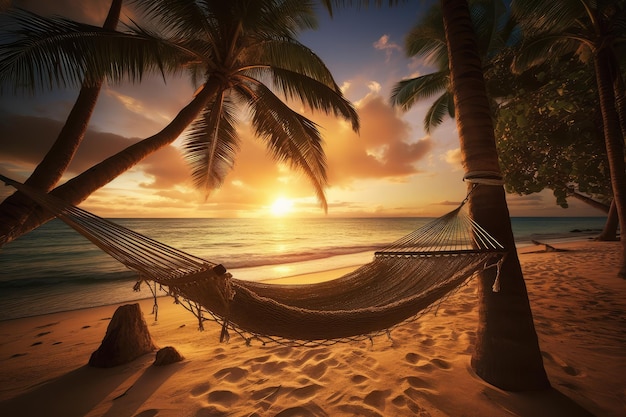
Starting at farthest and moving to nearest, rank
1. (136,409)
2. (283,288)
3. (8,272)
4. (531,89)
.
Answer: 1. (8,272)
2. (531,89)
3. (283,288)
4. (136,409)

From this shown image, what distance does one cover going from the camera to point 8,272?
7.48 metres

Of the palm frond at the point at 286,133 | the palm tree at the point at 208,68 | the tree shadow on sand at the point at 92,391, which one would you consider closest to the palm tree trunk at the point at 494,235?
the palm tree at the point at 208,68

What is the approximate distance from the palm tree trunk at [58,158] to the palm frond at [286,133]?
1.49m

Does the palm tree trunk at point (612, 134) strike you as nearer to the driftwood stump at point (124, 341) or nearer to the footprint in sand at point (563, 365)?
the footprint in sand at point (563, 365)

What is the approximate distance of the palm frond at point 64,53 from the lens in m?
1.50

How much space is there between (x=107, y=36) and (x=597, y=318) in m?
4.86

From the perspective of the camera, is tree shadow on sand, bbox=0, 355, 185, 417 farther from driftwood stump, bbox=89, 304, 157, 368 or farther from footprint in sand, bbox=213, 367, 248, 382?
footprint in sand, bbox=213, 367, 248, 382

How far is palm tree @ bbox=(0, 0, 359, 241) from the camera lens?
1.62 meters

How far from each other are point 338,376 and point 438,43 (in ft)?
20.1

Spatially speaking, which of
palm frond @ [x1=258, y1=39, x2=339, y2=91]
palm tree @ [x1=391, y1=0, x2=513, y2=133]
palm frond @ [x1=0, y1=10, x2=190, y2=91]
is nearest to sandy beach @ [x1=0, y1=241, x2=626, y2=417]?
palm frond @ [x1=0, y1=10, x2=190, y2=91]

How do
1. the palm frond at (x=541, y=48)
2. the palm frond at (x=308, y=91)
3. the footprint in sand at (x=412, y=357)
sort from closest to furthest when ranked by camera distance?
1. the footprint in sand at (x=412, y=357)
2. the palm frond at (x=308, y=91)
3. the palm frond at (x=541, y=48)

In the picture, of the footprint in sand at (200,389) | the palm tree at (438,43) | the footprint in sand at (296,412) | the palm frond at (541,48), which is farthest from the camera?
the palm tree at (438,43)

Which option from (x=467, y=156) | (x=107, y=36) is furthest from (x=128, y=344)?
(x=467, y=156)

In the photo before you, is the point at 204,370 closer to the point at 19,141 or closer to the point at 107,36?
the point at 107,36
